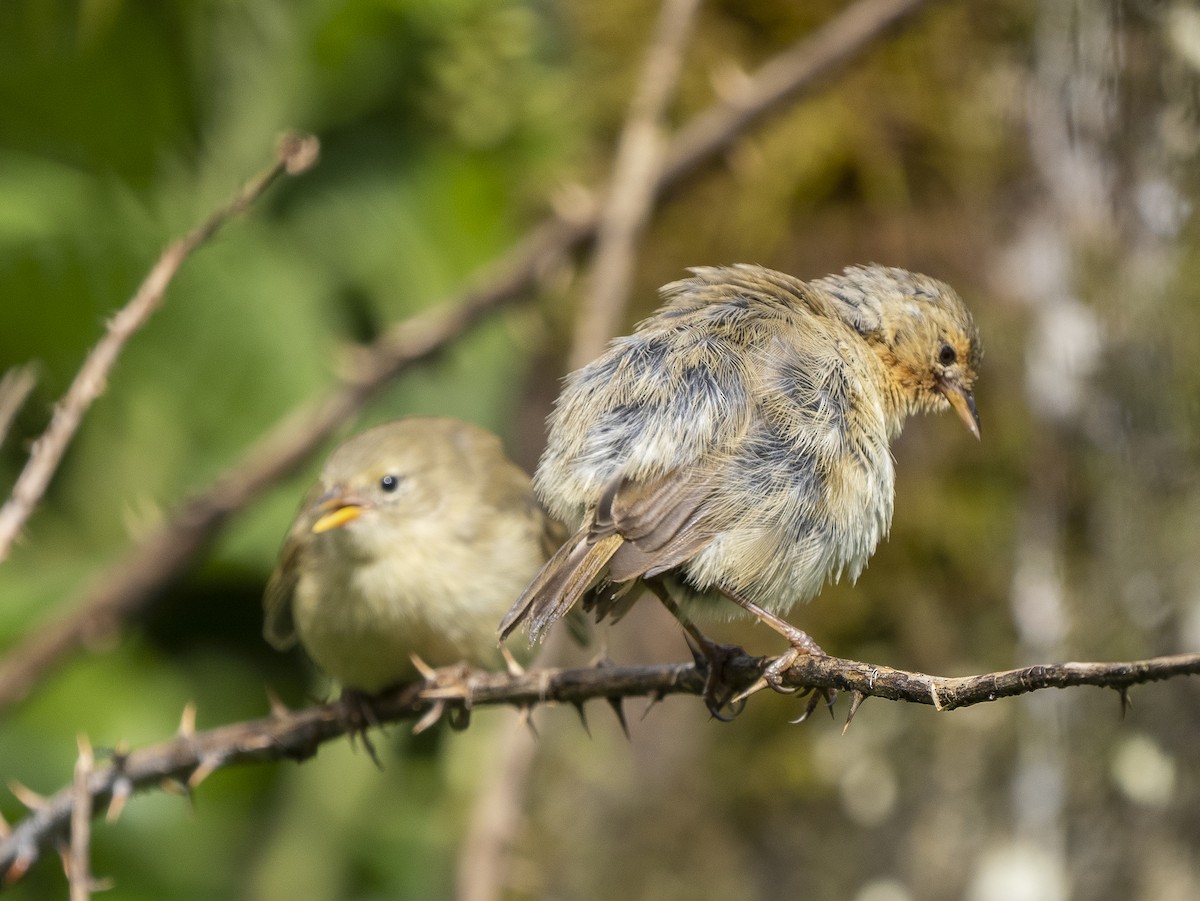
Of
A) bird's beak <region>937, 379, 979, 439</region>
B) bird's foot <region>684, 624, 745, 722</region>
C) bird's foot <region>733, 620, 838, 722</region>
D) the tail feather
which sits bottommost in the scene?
bird's foot <region>684, 624, 745, 722</region>

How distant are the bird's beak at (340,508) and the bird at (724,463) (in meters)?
1.08

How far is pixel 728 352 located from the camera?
257 centimetres

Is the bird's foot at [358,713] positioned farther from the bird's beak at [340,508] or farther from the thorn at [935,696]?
the thorn at [935,696]

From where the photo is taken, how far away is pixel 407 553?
11.9ft

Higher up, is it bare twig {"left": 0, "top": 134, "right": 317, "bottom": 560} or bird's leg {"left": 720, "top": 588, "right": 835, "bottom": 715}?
bare twig {"left": 0, "top": 134, "right": 317, "bottom": 560}

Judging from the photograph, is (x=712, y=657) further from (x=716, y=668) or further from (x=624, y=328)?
(x=624, y=328)

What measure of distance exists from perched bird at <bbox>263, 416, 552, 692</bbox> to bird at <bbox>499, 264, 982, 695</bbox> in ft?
2.99

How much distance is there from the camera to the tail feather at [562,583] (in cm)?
225

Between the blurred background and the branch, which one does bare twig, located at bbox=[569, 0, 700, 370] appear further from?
the branch

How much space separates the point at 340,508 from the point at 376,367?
0.40m

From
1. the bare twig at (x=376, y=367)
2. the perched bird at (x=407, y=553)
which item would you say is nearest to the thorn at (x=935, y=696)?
the perched bird at (x=407, y=553)

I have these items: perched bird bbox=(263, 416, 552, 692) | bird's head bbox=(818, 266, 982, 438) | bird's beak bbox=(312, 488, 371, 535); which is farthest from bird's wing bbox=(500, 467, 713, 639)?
bird's beak bbox=(312, 488, 371, 535)

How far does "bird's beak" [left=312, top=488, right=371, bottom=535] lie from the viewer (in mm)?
3645

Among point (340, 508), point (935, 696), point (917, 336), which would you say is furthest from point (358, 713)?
point (935, 696)
